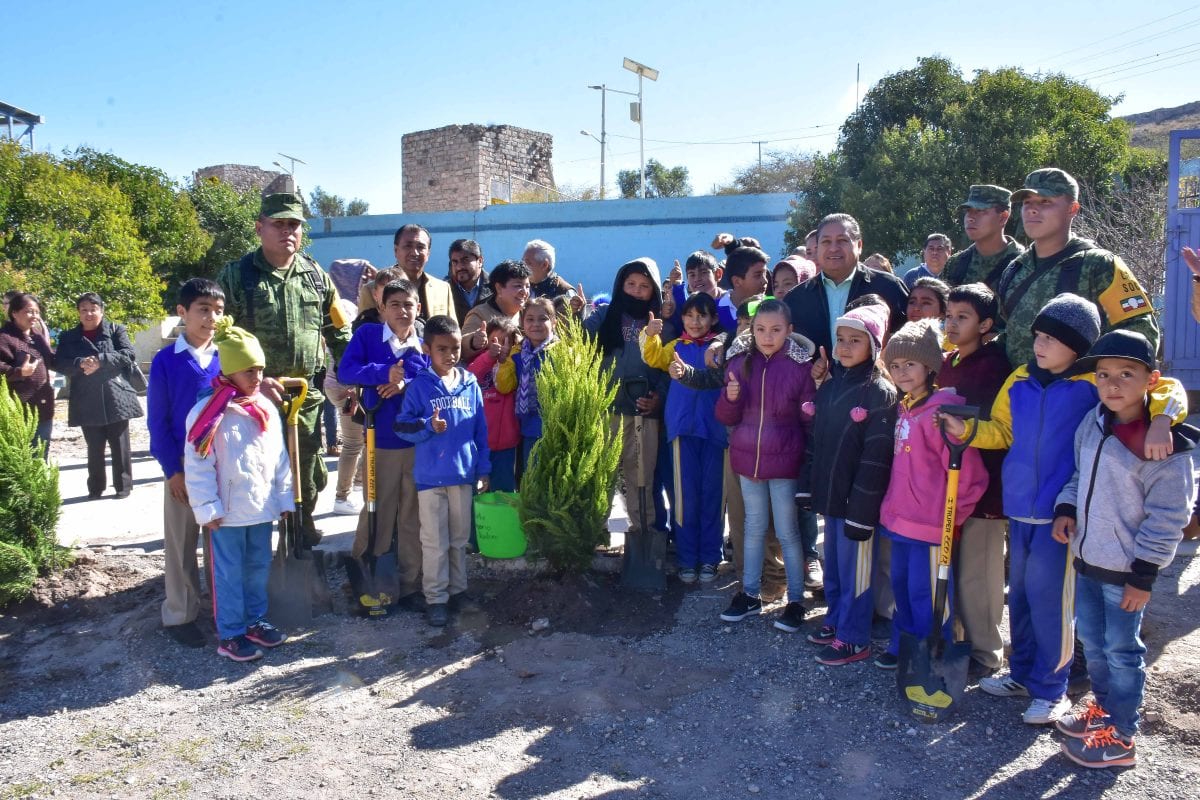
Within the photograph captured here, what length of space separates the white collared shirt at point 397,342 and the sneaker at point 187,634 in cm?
186

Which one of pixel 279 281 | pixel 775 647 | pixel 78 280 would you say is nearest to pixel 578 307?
pixel 279 281

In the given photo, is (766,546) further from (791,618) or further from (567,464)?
(567,464)

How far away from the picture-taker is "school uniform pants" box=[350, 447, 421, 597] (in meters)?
5.16

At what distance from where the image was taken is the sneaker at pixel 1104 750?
3.29 metres

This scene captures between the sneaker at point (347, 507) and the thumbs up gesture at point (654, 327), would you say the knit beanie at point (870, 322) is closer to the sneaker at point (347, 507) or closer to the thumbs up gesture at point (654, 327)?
the thumbs up gesture at point (654, 327)

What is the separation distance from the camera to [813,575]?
526cm

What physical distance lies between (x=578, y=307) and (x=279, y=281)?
2.20 metres

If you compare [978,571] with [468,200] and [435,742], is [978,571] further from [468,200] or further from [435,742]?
[468,200]

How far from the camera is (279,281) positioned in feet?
17.3

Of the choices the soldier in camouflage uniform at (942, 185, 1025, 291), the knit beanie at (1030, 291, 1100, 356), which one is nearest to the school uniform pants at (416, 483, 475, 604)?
the knit beanie at (1030, 291, 1100, 356)

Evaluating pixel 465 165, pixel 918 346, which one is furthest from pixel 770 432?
pixel 465 165

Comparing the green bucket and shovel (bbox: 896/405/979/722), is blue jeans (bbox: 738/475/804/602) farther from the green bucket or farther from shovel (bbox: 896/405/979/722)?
the green bucket

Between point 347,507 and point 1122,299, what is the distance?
5.69 m

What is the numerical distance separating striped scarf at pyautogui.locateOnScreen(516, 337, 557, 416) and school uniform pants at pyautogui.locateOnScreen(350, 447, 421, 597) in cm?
82
